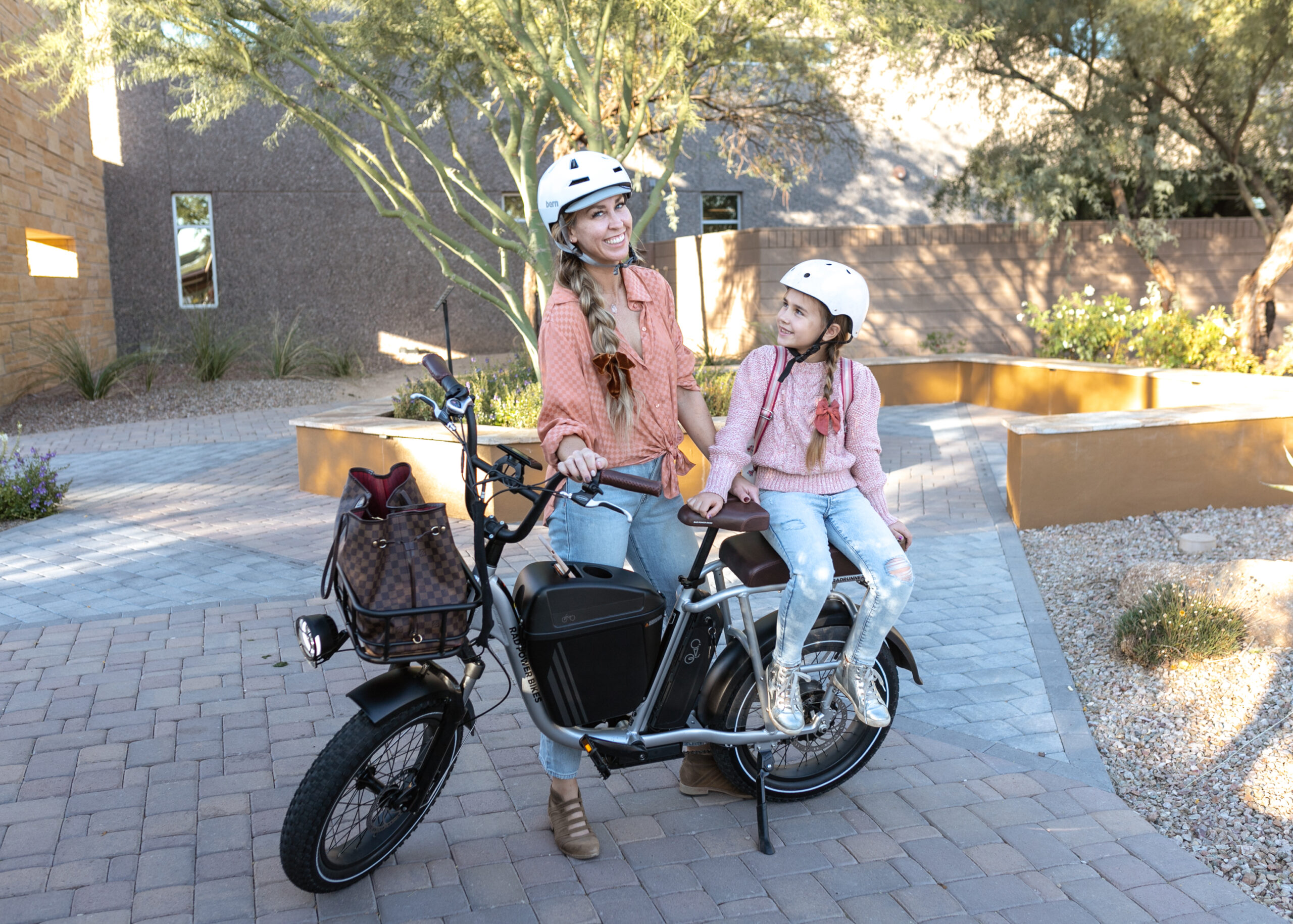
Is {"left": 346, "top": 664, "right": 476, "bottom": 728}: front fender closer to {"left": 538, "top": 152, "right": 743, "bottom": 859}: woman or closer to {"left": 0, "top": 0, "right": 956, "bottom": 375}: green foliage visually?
{"left": 538, "top": 152, "right": 743, "bottom": 859}: woman

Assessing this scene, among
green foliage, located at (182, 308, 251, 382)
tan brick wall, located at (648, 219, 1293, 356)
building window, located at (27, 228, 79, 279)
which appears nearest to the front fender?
tan brick wall, located at (648, 219, 1293, 356)

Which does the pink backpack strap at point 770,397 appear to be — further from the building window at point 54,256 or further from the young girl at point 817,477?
the building window at point 54,256

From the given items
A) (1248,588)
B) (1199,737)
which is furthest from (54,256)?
(1199,737)

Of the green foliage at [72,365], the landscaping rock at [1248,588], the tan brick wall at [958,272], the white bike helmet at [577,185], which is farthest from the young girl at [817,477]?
the green foliage at [72,365]

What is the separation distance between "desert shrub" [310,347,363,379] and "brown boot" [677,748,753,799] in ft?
42.4

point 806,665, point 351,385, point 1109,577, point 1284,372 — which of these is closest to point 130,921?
point 806,665

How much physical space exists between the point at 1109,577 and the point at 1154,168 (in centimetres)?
878

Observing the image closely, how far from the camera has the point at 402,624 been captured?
253 cm

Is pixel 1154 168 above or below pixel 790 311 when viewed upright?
above

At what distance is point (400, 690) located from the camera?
9.13 feet

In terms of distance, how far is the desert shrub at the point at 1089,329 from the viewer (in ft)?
35.8

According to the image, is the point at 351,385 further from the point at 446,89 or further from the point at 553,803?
the point at 553,803

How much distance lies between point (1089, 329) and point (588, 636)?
976cm

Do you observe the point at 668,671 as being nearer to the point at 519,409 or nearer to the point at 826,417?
the point at 826,417
